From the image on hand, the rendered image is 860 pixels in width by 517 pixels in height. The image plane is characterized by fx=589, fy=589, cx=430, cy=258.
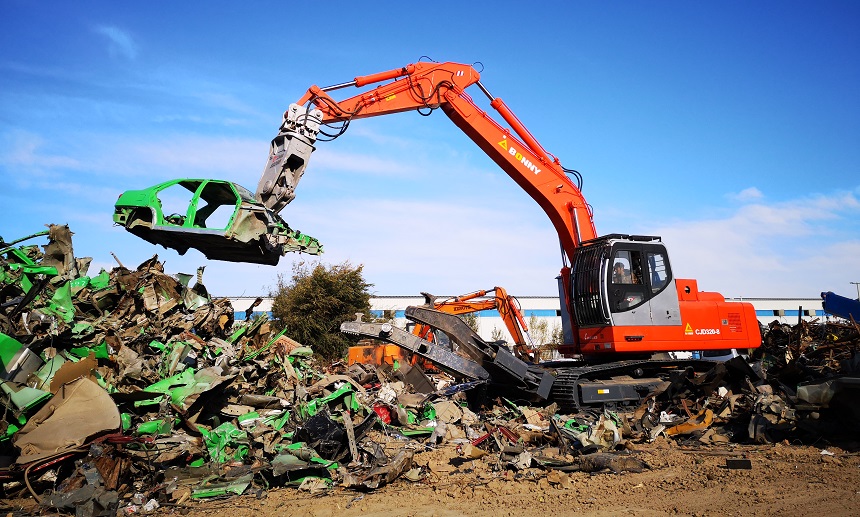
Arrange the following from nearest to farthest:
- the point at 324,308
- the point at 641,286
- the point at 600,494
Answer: the point at 600,494
the point at 641,286
the point at 324,308

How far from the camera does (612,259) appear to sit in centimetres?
962

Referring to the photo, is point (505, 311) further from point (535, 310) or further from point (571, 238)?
point (535, 310)

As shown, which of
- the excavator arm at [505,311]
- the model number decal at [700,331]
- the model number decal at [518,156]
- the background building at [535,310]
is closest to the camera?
the model number decal at [700,331]

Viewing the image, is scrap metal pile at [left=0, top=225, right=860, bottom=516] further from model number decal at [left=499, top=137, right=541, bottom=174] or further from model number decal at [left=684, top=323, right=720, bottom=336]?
model number decal at [left=499, top=137, right=541, bottom=174]

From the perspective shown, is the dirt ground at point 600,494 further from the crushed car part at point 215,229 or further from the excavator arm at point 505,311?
the excavator arm at point 505,311

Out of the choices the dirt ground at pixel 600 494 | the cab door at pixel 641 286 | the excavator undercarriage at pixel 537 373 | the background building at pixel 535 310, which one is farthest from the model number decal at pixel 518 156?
the background building at pixel 535 310

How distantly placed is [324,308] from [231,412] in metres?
14.7

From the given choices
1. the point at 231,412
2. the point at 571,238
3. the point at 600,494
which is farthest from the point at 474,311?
the point at 600,494

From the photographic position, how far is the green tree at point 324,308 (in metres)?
22.7

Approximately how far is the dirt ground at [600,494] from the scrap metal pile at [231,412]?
0.18m

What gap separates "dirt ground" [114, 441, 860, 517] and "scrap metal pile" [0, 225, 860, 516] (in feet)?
0.59

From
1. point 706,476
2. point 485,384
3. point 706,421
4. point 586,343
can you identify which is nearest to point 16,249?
point 485,384

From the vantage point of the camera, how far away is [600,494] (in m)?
5.57

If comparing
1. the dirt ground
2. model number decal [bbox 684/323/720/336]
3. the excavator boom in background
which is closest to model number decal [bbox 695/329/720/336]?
model number decal [bbox 684/323/720/336]
